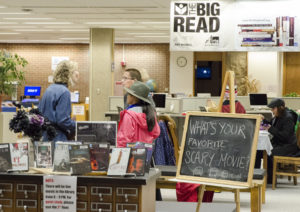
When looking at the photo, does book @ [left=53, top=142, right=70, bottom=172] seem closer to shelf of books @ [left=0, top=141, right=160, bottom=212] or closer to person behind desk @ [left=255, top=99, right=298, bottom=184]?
shelf of books @ [left=0, top=141, right=160, bottom=212]

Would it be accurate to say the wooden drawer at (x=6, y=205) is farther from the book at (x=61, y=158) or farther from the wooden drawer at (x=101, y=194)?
the wooden drawer at (x=101, y=194)

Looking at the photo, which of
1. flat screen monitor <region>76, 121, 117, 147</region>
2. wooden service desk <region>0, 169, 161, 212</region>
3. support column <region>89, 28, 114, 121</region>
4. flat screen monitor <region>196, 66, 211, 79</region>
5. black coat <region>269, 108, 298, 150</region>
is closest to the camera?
wooden service desk <region>0, 169, 161, 212</region>

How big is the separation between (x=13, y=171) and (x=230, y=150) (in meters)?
1.67

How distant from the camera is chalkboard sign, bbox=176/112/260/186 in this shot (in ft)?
16.2

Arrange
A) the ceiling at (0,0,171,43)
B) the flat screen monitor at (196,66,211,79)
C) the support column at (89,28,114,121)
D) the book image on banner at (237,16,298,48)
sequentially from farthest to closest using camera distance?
the flat screen monitor at (196,66,211,79), the support column at (89,28,114,121), the ceiling at (0,0,171,43), the book image on banner at (237,16,298,48)

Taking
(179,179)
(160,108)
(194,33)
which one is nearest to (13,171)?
(179,179)

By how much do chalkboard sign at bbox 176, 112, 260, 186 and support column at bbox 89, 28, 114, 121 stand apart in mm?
12174

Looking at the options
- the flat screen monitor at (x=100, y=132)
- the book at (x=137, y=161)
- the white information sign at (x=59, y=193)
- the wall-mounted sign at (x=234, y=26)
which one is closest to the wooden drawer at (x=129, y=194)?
the book at (x=137, y=161)

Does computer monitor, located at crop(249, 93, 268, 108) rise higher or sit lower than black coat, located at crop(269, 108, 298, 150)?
higher

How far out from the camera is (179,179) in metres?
5.04

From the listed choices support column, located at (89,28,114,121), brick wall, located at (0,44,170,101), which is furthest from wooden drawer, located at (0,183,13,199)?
brick wall, located at (0,44,170,101)

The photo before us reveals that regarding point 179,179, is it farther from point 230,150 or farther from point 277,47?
point 277,47

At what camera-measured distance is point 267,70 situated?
21.0 m

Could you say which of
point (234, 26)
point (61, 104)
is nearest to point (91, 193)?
point (61, 104)
